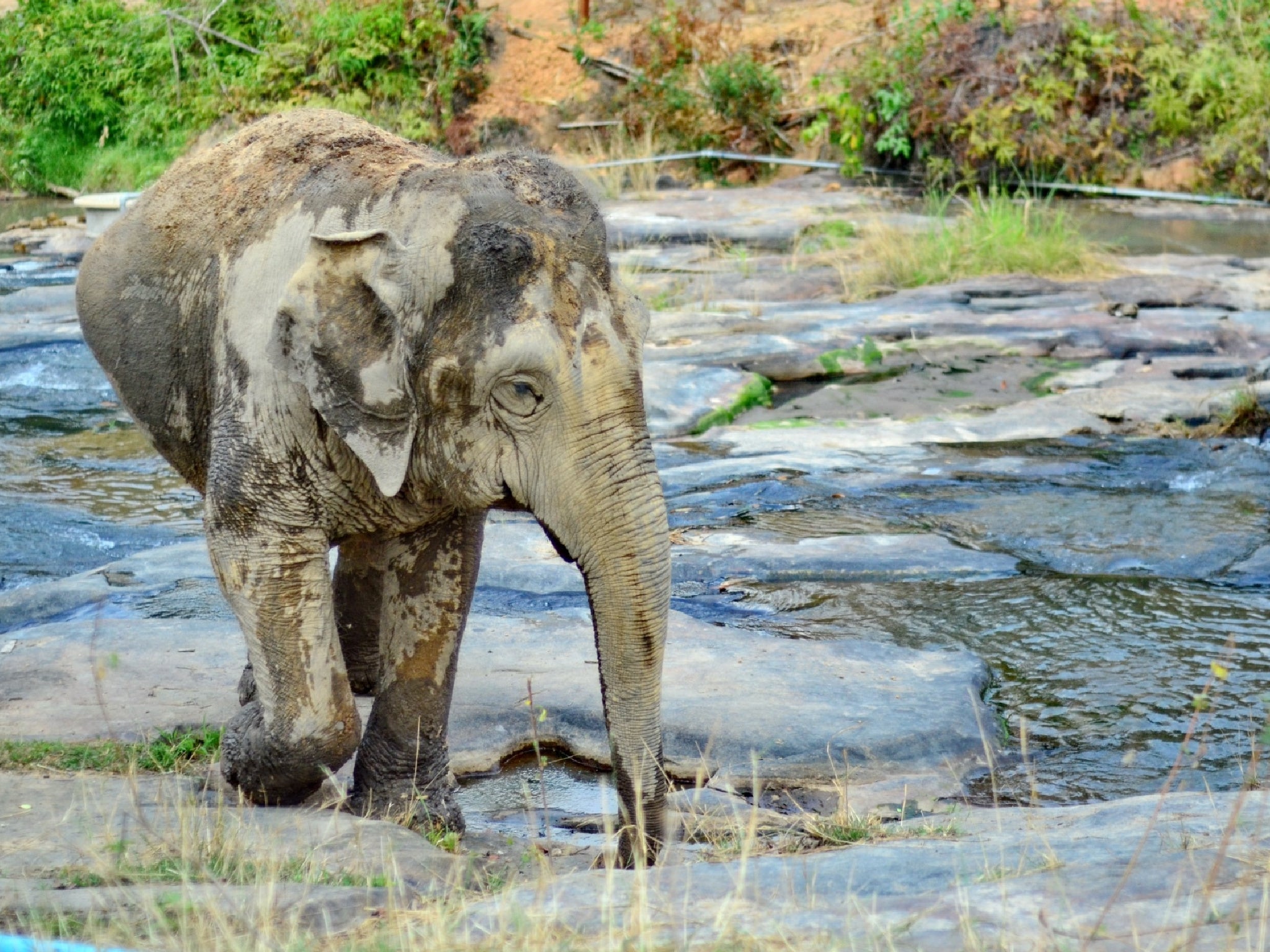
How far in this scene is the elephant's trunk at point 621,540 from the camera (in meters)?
3.79

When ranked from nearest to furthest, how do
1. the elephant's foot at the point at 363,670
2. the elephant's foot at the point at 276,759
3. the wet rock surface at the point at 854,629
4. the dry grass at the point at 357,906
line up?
the dry grass at the point at 357,906 → the wet rock surface at the point at 854,629 → the elephant's foot at the point at 276,759 → the elephant's foot at the point at 363,670

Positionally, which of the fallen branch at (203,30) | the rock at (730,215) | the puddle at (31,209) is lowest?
the puddle at (31,209)

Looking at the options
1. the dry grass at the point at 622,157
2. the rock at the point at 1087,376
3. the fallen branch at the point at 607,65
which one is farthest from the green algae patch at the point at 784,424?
the fallen branch at the point at 607,65

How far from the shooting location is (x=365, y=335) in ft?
13.0

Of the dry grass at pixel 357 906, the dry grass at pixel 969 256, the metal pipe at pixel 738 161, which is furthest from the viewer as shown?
the metal pipe at pixel 738 161

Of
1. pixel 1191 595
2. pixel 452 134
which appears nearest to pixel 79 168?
pixel 452 134

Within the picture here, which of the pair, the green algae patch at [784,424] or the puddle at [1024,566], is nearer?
the puddle at [1024,566]

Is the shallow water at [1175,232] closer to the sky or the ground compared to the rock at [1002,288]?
closer to the ground

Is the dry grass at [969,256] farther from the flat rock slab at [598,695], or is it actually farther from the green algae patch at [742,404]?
the flat rock slab at [598,695]

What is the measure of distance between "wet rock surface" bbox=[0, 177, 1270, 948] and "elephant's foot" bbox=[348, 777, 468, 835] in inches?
4.3

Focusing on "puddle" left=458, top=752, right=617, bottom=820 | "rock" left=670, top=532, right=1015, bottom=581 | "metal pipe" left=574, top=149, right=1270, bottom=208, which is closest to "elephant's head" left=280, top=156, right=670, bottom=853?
"puddle" left=458, top=752, right=617, bottom=820

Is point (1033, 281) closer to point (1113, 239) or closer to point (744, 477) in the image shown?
point (1113, 239)

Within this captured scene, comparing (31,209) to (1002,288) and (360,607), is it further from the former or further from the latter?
(360,607)

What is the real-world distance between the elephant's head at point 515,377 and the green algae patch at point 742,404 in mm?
6081
